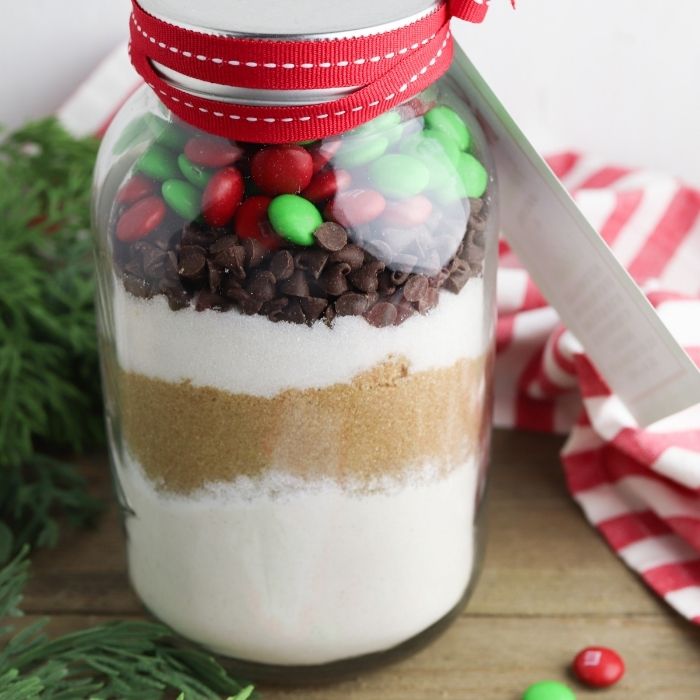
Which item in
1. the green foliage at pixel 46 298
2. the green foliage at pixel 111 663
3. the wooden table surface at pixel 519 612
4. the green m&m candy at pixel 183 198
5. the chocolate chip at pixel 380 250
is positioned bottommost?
the wooden table surface at pixel 519 612

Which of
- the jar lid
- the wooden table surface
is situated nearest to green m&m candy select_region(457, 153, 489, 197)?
the jar lid

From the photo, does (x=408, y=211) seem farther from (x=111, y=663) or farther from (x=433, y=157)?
(x=111, y=663)

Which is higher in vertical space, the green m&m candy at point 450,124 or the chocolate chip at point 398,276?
the green m&m candy at point 450,124

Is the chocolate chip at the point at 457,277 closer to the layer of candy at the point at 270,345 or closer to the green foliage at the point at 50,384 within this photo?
the layer of candy at the point at 270,345

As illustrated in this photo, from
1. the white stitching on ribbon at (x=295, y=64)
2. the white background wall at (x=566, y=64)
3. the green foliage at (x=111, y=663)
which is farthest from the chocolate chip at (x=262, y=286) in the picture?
the white background wall at (x=566, y=64)

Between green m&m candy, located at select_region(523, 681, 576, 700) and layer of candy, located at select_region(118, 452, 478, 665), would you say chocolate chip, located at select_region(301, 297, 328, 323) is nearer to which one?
layer of candy, located at select_region(118, 452, 478, 665)

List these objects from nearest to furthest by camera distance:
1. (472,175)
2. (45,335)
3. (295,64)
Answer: (295,64) < (472,175) < (45,335)

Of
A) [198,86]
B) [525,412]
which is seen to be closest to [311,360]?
[198,86]

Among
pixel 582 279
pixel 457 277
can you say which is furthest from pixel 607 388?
pixel 457 277
